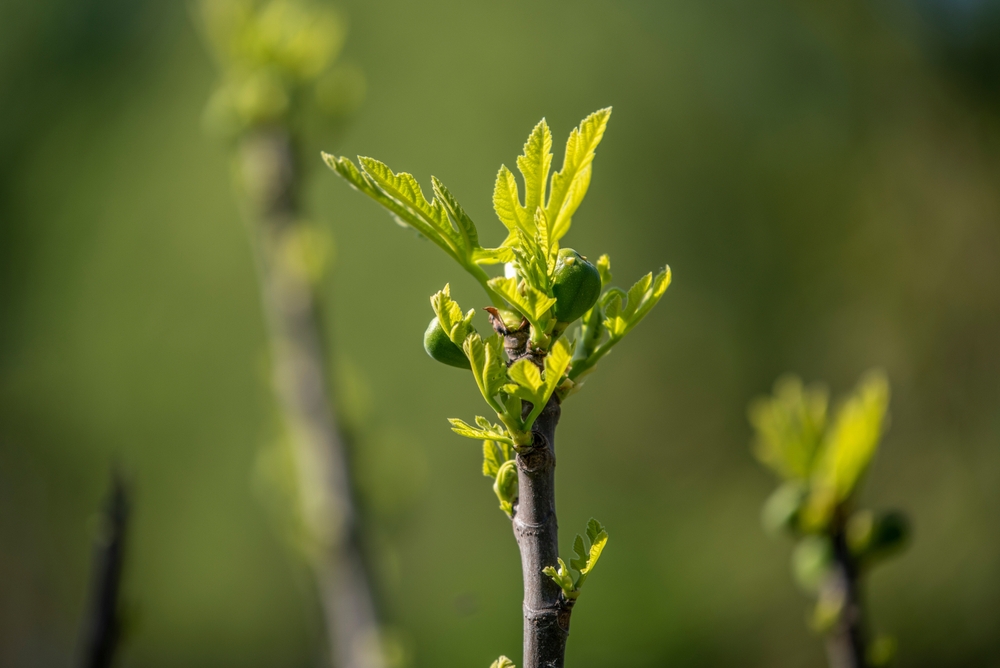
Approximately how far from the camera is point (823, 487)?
128 cm

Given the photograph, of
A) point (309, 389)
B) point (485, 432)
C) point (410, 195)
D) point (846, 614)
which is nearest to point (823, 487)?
point (846, 614)

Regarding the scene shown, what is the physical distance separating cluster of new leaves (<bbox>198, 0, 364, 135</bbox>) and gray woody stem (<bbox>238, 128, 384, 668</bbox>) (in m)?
0.09

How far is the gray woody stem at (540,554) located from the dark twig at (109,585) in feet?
1.45

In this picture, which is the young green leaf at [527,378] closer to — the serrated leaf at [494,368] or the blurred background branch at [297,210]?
the serrated leaf at [494,368]

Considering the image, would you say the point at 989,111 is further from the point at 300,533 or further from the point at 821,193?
the point at 300,533

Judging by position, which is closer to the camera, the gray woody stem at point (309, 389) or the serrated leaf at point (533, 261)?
the serrated leaf at point (533, 261)

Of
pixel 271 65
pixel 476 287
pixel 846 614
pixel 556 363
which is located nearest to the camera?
pixel 556 363

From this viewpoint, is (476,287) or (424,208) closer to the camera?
(424,208)

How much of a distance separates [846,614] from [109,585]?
1094 millimetres

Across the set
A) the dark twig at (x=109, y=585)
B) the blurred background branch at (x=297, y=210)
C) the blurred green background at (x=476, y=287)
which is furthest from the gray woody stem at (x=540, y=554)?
the blurred green background at (x=476, y=287)

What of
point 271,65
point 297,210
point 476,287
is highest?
point 476,287

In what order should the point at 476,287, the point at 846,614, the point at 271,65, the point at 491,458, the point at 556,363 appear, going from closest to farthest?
the point at 556,363 < the point at 491,458 < the point at 846,614 < the point at 271,65 < the point at 476,287

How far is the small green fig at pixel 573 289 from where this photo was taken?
0.68 m

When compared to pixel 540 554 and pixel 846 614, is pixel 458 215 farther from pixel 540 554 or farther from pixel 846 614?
pixel 846 614
